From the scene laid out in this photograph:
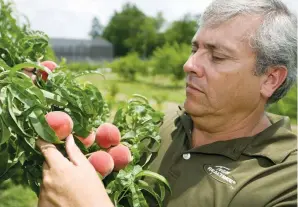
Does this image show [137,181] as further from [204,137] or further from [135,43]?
[135,43]

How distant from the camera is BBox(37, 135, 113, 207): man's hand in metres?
1.13

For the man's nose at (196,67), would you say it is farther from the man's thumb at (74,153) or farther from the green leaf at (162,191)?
the man's thumb at (74,153)

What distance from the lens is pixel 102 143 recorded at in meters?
Answer: 1.31

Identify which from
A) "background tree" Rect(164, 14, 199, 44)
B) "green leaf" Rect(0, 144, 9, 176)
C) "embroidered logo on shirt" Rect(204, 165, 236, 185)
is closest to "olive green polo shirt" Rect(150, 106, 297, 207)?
"embroidered logo on shirt" Rect(204, 165, 236, 185)

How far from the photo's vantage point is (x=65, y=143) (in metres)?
1.18

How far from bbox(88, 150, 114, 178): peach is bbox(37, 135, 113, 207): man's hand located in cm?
5

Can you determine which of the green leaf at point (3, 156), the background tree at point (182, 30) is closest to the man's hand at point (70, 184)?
the green leaf at point (3, 156)

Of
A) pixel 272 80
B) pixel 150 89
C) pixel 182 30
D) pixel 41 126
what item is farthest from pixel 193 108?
pixel 182 30

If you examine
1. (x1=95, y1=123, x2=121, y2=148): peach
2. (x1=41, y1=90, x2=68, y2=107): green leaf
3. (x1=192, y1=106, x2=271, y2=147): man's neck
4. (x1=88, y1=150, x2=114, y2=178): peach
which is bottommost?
(x1=192, y1=106, x2=271, y2=147): man's neck

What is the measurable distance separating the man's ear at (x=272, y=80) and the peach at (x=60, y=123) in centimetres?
81

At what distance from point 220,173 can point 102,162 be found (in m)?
0.44

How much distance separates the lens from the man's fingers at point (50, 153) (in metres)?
1.11

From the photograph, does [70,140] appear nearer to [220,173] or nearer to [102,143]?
[102,143]

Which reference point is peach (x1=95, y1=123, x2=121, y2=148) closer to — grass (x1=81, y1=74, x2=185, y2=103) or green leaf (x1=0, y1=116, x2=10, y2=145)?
green leaf (x1=0, y1=116, x2=10, y2=145)
